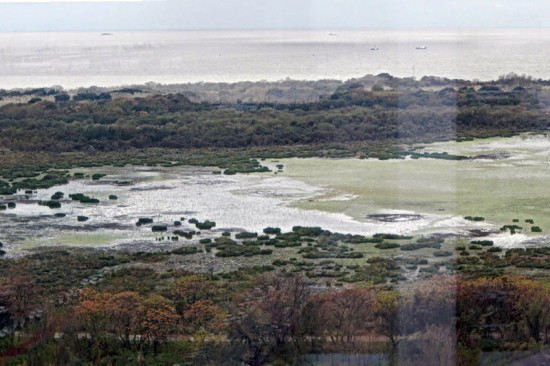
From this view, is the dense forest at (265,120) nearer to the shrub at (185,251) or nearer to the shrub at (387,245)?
the shrub at (185,251)

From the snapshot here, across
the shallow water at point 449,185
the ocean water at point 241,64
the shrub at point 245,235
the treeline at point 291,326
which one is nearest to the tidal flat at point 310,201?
the shallow water at point 449,185

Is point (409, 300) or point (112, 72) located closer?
point (409, 300)

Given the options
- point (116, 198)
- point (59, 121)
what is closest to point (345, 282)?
point (116, 198)

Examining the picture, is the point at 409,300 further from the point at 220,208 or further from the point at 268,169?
the point at 268,169

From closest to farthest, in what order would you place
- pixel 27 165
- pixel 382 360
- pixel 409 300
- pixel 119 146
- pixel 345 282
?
pixel 382 360 < pixel 409 300 < pixel 345 282 < pixel 27 165 < pixel 119 146

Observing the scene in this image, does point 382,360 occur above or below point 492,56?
below

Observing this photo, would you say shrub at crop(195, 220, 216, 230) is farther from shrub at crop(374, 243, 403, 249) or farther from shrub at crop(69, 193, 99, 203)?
shrub at crop(374, 243, 403, 249)

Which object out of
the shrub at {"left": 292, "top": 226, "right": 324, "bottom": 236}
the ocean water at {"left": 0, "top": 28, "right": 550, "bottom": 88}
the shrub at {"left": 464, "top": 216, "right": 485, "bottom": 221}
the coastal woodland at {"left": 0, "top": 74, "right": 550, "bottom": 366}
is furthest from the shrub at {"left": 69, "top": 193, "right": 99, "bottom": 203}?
the ocean water at {"left": 0, "top": 28, "right": 550, "bottom": 88}

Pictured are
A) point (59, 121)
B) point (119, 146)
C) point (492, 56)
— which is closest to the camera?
point (119, 146)
